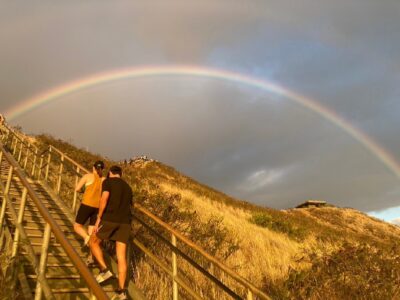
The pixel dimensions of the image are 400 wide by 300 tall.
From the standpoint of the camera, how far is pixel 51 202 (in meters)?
9.47

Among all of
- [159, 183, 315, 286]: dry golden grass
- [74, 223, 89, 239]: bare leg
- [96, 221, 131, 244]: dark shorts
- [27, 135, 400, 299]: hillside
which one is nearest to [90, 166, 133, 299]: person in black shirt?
[96, 221, 131, 244]: dark shorts

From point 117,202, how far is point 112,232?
43 centimetres

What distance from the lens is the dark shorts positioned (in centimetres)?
566

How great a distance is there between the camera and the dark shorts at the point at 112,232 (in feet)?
18.6

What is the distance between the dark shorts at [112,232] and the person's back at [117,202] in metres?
0.06

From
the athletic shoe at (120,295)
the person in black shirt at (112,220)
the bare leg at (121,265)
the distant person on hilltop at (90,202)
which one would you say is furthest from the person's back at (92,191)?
the athletic shoe at (120,295)

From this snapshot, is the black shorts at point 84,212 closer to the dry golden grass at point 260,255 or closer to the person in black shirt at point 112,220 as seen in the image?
the person in black shirt at point 112,220

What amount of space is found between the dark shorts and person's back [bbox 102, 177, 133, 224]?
0.06 metres

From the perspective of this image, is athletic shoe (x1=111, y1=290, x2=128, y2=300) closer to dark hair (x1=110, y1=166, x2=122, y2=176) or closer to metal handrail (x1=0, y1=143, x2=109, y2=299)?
dark hair (x1=110, y1=166, x2=122, y2=176)

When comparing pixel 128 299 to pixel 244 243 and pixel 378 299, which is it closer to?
pixel 378 299

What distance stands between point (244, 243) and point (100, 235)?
7668mm

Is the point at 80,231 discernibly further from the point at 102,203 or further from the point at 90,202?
the point at 102,203

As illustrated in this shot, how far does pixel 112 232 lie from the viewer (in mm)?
5715

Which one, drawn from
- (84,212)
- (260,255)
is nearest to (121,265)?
(84,212)
